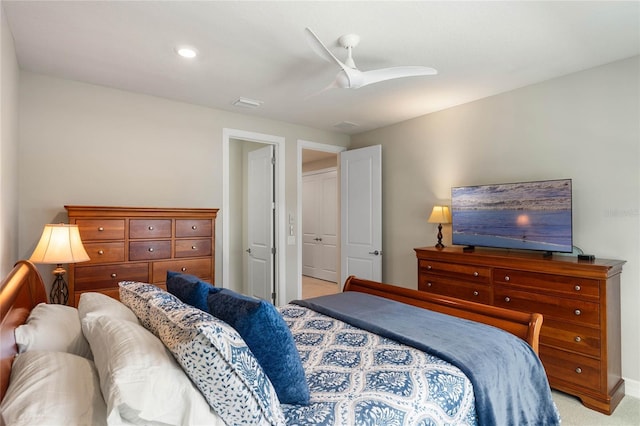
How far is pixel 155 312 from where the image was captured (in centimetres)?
134

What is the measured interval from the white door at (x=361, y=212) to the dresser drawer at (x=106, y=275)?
264 centimetres

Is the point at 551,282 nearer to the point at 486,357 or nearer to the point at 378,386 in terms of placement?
the point at 486,357

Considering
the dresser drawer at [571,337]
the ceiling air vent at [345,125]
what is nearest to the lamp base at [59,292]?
the ceiling air vent at [345,125]

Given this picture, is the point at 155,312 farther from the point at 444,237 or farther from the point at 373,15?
the point at 444,237

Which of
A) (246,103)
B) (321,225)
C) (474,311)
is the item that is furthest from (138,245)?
(321,225)

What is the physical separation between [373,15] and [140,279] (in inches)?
105

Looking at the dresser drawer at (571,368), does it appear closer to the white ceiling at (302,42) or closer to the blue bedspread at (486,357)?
the blue bedspread at (486,357)

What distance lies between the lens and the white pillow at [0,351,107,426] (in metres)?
0.90

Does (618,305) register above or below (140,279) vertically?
below

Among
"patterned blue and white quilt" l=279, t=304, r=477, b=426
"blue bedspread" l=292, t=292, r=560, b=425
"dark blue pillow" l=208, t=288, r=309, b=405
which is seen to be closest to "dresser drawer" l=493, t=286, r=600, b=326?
"blue bedspread" l=292, t=292, r=560, b=425

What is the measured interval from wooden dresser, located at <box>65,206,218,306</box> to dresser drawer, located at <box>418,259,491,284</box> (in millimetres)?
2140

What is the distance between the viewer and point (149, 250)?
9.70 feet

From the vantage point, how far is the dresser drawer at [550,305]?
8.15 feet

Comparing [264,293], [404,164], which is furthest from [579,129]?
[264,293]
